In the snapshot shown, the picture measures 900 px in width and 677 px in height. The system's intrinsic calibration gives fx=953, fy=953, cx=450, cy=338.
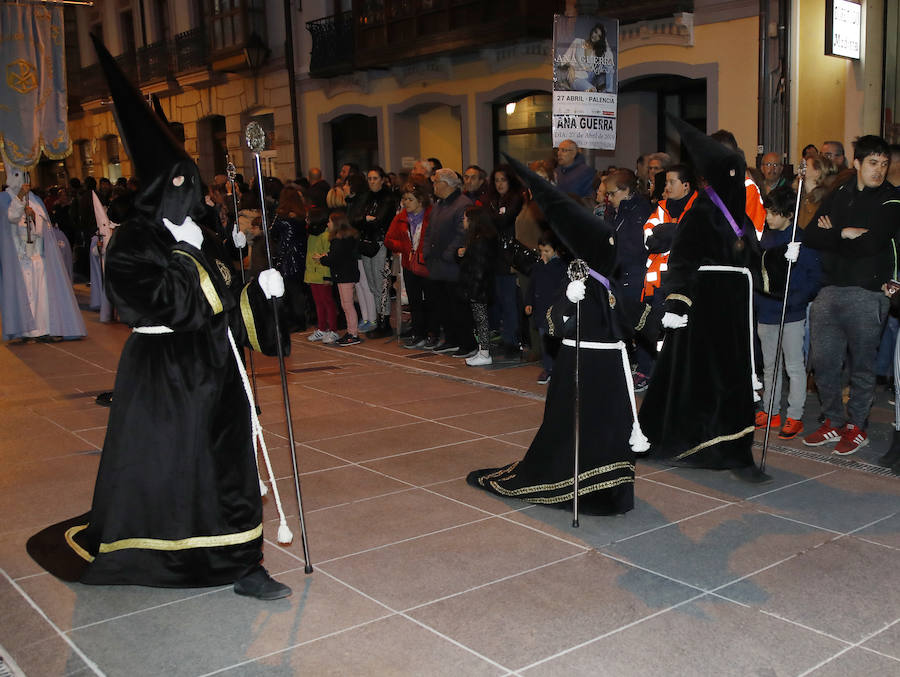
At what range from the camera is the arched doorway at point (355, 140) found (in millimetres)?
21062

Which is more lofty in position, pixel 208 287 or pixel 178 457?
pixel 208 287

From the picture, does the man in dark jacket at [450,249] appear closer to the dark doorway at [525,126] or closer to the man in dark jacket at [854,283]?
the man in dark jacket at [854,283]

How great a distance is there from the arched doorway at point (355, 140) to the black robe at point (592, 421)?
53.1ft

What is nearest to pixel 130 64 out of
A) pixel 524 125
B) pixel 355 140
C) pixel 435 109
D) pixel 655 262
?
pixel 355 140

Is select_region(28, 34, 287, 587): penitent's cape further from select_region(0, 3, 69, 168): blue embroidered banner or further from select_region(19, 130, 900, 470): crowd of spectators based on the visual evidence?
select_region(0, 3, 69, 168): blue embroidered banner

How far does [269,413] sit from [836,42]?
864 centimetres

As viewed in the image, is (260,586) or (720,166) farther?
(720,166)

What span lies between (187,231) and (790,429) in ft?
14.6

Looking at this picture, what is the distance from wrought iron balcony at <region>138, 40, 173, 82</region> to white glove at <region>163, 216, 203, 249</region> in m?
23.9

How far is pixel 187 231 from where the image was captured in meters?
4.27

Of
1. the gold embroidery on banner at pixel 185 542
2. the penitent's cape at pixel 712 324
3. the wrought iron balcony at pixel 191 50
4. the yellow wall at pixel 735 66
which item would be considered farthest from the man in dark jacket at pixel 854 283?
the wrought iron balcony at pixel 191 50

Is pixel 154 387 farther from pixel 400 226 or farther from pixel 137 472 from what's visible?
pixel 400 226

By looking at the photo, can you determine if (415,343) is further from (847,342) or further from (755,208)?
(847,342)

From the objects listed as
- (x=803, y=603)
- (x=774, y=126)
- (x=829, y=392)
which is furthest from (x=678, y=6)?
(x=803, y=603)
